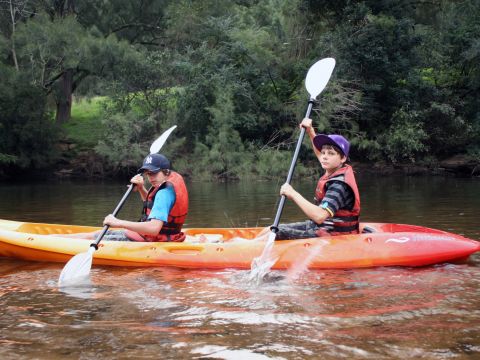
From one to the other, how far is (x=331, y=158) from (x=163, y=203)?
138 cm

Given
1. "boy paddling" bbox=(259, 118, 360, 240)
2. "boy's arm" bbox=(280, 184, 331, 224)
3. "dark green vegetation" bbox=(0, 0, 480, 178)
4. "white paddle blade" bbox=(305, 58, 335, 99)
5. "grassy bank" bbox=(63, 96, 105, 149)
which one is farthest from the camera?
"grassy bank" bbox=(63, 96, 105, 149)

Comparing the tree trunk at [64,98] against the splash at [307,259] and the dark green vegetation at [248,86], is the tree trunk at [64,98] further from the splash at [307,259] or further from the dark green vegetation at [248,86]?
the splash at [307,259]

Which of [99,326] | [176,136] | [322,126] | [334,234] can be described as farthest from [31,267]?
[176,136]

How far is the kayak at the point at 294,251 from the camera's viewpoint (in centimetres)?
466

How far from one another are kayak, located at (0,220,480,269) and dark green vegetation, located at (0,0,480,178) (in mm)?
12051

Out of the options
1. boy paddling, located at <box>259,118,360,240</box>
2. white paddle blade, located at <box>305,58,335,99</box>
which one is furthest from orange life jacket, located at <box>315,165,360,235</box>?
white paddle blade, located at <box>305,58,335,99</box>

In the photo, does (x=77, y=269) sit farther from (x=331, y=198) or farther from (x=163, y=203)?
(x=331, y=198)

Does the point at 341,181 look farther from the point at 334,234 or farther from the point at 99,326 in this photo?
the point at 99,326

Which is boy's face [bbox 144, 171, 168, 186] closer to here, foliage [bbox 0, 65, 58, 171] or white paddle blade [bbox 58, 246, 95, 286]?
white paddle blade [bbox 58, 246, 95, 286]

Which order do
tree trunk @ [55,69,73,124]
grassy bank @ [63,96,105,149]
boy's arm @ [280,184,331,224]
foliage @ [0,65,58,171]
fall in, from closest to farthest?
boy's arm @ [280,184,331,224], foliage @ [0,65,58,171], grassy bank @ [63,96,105,149], tree trunk @ [55,69,73,124]

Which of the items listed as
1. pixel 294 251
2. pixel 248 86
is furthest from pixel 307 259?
pixel 248 86

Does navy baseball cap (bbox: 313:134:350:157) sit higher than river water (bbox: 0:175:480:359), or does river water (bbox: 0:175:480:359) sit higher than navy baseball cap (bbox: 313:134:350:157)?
navy baseball cap (bbox: 313:134:350:157)

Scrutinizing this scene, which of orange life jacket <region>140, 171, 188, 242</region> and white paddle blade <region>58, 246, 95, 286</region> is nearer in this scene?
white paddle blade <region>58, 246, 95, 286</region>

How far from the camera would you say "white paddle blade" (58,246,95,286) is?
4.37m
